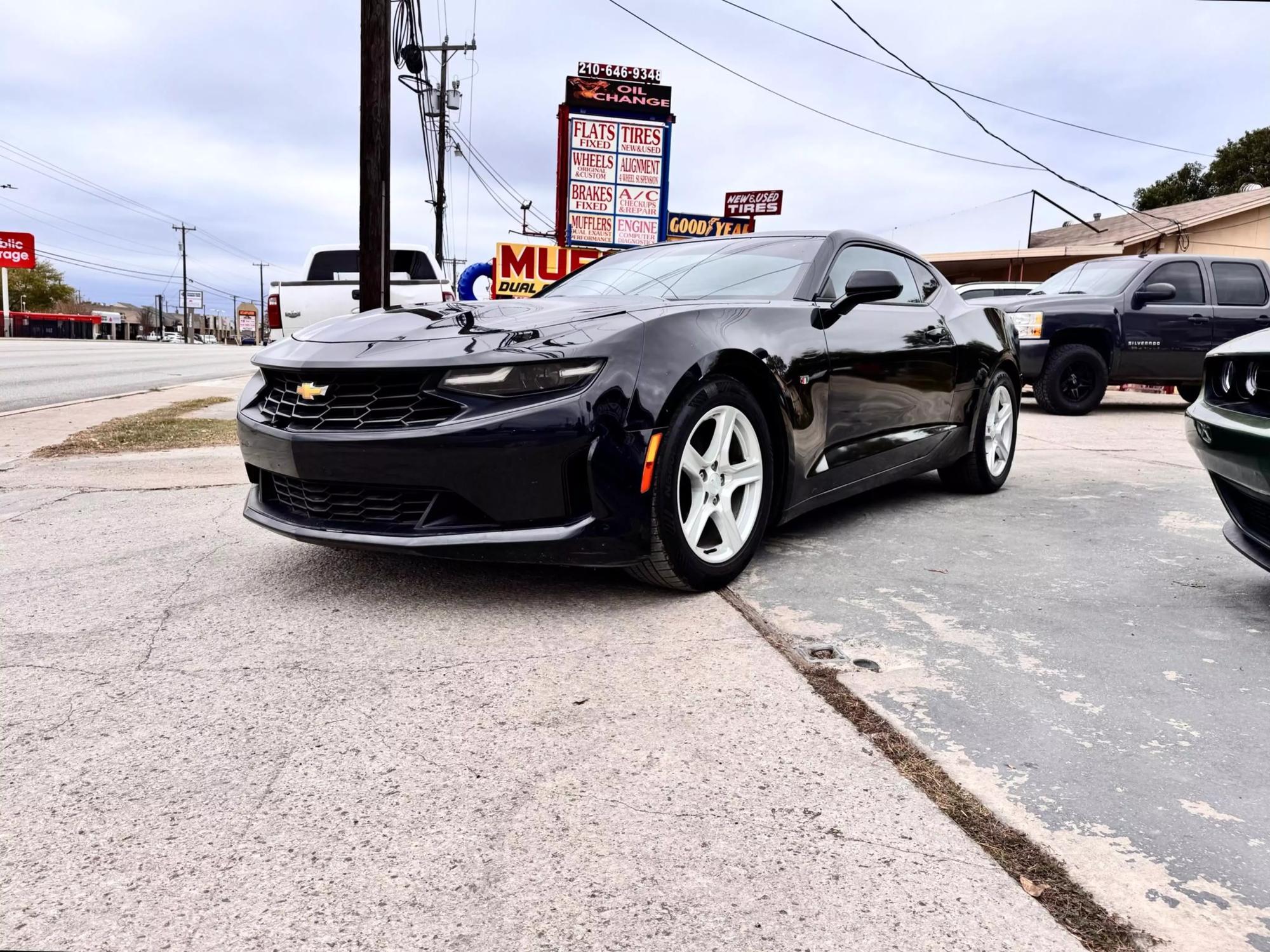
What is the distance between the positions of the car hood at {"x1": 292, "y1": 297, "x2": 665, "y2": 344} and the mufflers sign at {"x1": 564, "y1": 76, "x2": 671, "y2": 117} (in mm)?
10494

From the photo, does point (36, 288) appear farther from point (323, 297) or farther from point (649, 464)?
point (649, 464)

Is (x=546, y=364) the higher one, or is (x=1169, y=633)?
(x=546, y=364)

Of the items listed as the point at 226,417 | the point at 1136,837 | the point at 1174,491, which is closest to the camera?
the point at 1136,837

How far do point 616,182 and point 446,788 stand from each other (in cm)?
1246

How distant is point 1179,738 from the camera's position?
2.07 metres

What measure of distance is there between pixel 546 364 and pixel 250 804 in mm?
1496

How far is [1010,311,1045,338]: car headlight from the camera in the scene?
32.6ft

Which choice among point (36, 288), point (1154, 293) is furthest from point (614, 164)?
point (36, 288)

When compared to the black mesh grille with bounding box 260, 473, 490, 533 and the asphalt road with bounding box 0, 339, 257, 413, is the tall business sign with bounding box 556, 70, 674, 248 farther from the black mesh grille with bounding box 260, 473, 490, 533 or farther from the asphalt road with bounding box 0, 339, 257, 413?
the black mesh grille with bounding box 260, 473, 490, 533

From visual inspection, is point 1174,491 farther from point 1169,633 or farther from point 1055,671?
point 1055,671

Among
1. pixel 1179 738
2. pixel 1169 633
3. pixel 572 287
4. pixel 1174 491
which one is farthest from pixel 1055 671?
pixel 1174 491

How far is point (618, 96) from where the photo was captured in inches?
516

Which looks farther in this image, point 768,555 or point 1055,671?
point 768,555

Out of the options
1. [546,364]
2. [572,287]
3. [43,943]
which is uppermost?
[572,287]
